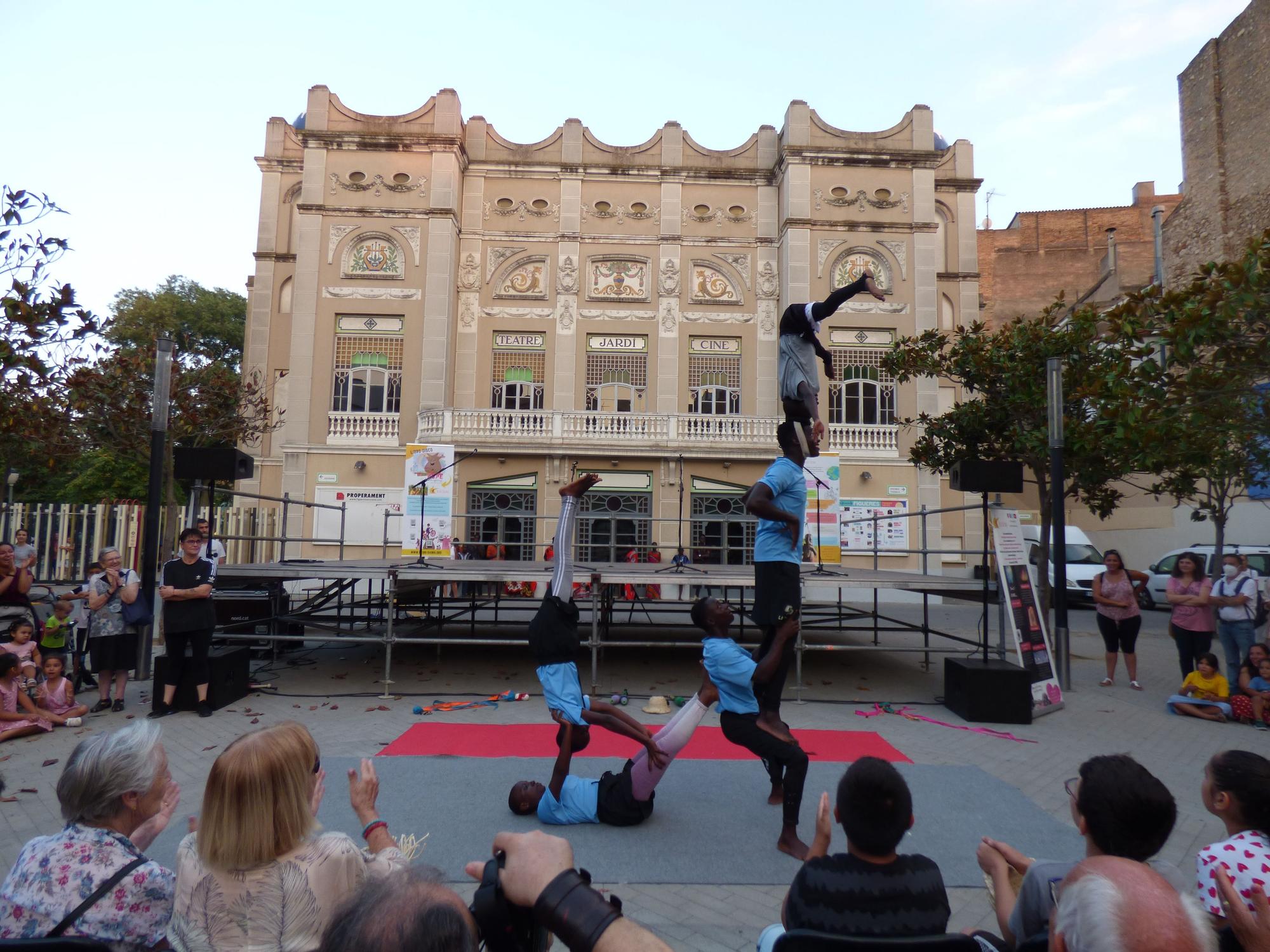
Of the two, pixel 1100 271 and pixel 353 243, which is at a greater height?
pixel 1100 271

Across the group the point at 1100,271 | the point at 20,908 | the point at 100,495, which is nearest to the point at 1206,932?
the point at 20,908

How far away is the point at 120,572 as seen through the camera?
7.97 metres

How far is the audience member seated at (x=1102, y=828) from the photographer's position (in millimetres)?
2229

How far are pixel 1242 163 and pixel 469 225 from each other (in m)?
22.3

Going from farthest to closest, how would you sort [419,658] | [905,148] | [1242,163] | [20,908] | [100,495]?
[100,495] → [905,148] → [1242,163] → [419,658] → [20,908]

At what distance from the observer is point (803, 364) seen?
5.86m

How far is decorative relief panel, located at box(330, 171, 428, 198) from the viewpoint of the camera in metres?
23.0

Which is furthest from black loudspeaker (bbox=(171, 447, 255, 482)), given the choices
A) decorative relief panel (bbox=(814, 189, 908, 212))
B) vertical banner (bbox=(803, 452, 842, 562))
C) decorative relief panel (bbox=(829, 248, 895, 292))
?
decorative relief panel (bbox=(814, 189, 908, 212))

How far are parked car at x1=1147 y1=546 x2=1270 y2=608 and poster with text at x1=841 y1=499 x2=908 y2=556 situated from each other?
586cm

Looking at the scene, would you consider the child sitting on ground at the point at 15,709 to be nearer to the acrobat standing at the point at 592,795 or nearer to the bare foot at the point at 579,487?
the acrobat standing at the point at 592,795

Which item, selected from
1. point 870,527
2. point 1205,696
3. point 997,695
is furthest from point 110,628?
point 870,527

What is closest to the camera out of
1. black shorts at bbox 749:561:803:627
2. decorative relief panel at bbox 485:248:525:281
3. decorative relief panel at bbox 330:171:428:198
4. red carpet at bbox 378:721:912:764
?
black shorts at bbox 749:561:803:627

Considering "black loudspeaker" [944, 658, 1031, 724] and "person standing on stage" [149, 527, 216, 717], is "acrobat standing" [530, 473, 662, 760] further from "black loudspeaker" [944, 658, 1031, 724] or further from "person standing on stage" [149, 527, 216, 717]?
"black loudspeaker" [944, 658, 1031, 724]

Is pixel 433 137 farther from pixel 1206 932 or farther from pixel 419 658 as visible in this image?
pixel 1206 932
